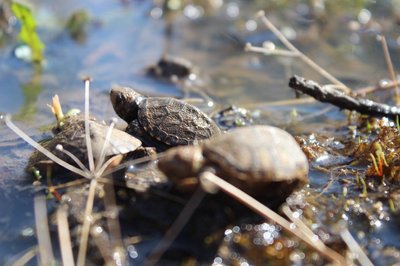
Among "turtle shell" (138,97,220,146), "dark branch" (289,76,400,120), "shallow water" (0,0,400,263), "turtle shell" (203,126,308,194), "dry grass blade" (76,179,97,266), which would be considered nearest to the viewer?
"turtle shell" (203,126,308,194)

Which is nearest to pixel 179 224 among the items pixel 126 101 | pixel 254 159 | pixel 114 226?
pixel 114 226

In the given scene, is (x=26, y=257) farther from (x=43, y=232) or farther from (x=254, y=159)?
(x=254, y=159)

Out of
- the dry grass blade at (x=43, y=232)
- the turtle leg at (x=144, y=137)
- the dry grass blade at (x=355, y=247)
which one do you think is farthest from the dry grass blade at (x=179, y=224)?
the dry grass blade at (x=355, y=247)

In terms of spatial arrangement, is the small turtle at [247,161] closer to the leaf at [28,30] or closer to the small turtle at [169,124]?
the small turtle at [169,124]

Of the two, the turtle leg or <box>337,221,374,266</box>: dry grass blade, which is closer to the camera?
<box>337,221,374,266</box>: dry grass blade

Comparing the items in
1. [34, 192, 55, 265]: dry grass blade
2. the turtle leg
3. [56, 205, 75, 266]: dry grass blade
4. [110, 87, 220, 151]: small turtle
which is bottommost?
[34, 192, 55, 265]: dry grass blade

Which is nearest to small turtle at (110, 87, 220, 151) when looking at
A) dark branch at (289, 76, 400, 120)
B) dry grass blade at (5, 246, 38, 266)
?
dark branch at (289, 76, 400, 120)

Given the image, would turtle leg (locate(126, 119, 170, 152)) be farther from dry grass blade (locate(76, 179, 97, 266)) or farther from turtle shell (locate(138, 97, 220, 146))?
dry grass blade (locate(76, 179, 97, 266))

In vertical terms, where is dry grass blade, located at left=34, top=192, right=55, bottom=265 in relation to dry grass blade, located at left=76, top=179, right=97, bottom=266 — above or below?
below

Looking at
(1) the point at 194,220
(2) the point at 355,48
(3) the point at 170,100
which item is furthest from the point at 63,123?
(2) the point at 355,48
